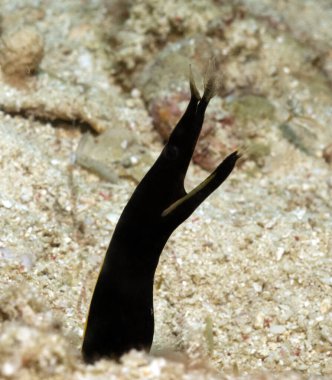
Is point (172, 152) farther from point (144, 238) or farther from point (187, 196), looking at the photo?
point (144, 238)

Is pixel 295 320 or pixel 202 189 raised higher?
pixel 202 189

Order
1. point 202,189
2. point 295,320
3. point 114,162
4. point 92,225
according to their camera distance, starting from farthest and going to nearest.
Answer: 1. point 114,162
2. point 92,225
3. point 295,320
4. point 202,189

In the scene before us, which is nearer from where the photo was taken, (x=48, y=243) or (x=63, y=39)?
(x=48, y=243)

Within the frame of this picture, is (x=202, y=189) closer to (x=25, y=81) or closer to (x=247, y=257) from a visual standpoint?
(x=247, y=257)

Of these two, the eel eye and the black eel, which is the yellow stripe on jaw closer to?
the black eel

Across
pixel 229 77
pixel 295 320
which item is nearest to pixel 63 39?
pixel 229 77

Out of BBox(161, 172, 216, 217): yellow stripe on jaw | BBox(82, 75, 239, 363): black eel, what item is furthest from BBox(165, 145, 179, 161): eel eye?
BBox(161, 172, 216, 217): yellow stripe on jaw

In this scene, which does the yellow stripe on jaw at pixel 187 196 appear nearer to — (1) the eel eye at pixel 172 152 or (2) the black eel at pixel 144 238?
(2) the black eel at pixel 144 238

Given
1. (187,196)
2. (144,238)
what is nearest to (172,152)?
(187,196)
